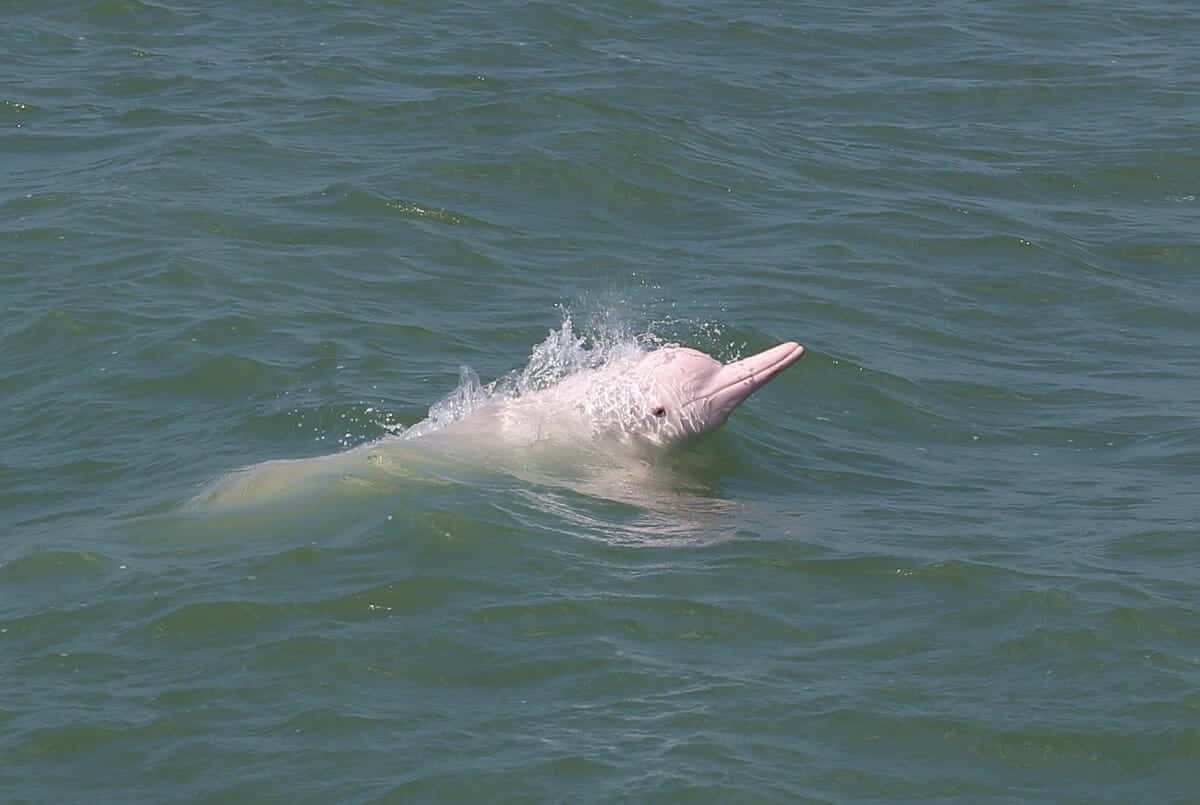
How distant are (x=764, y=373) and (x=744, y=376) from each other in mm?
169

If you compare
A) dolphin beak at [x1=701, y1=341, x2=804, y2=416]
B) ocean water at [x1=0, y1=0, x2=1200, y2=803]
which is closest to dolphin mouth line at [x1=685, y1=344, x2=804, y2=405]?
dolphin beak at [x1=701, y1=341, x2=804, y2=416]

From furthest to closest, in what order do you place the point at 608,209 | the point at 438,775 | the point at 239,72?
1. the point at 239,72
2. the point at 608,209
3. the point at 438,775

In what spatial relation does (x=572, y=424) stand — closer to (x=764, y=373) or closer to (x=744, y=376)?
(x=744, y=376)

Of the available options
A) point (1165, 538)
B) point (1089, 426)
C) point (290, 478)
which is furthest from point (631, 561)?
point (1089, 426)

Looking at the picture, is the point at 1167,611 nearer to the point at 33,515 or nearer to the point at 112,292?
the point at 33,515

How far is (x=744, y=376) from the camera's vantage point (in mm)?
14617

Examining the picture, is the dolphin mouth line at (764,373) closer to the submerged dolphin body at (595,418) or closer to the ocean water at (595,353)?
the submerged dolphin body at (595,418)

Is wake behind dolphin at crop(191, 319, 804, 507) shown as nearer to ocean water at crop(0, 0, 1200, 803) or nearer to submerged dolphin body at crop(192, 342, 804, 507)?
submerged dolphin body at crop(192, 342, 804, 507)

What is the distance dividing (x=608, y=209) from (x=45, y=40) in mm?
9122

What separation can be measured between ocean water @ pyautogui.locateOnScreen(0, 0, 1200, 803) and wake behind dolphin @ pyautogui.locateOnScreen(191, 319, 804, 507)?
6.6 inches

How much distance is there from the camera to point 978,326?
18.9 meters

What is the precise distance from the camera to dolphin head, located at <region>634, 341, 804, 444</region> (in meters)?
14.8

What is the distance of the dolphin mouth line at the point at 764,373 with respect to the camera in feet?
47.0

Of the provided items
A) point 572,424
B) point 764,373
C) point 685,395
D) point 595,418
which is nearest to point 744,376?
point 764,373
